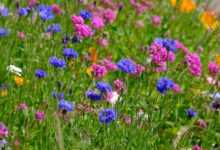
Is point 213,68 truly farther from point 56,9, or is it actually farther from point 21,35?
point 56,9

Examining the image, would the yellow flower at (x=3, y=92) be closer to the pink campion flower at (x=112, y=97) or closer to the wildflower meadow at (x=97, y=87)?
the wildflower meadow at (x=97, y=87)

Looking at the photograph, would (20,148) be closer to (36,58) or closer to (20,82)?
(20,82)

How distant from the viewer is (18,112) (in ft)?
10.7

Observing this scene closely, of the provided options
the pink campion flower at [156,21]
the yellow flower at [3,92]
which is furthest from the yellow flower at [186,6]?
the yellow flower at [3,92]

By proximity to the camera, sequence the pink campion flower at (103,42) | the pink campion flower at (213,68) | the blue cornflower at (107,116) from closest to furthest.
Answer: the blue cornflower at (107,116), the pink campion flower at (213,68), the pink campion flower at (103,42)

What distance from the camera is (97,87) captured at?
10.4ft

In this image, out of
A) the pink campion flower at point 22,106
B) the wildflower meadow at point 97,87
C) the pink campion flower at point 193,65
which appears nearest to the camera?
the wildflower meadow at point 97,87

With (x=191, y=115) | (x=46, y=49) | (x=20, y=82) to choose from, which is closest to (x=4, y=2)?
(x=46, y=49)

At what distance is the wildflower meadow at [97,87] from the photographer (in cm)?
305

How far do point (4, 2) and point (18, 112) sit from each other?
183cm

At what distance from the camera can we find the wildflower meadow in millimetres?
3051

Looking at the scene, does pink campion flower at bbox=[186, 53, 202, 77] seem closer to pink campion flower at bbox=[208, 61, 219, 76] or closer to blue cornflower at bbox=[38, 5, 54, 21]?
pink campion flower at bbox=[208, 61, 219, 76]

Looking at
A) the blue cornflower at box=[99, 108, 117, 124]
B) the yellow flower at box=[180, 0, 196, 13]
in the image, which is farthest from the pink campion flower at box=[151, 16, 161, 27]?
the blue cornflower at box=[99, 108, 117, 124]

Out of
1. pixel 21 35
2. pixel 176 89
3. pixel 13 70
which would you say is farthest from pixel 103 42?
pixel 13 70
